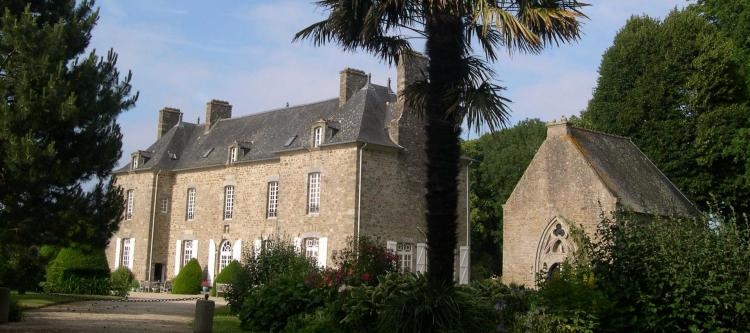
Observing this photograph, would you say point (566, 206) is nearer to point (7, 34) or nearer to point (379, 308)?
point (379, 308)

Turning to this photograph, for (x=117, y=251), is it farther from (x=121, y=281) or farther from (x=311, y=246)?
(x=311, y=246)

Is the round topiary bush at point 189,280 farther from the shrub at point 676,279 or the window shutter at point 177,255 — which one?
the shrub at point 676,279

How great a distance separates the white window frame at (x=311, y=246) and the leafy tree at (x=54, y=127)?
12514 mm

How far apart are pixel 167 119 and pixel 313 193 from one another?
14023mm

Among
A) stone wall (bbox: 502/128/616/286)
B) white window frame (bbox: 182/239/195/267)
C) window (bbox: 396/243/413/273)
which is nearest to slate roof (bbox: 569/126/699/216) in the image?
stone wall (bbox: 502/128/616/286)

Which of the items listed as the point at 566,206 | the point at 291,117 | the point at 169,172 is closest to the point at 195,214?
the point at 169,172

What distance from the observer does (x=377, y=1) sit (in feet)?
35.8

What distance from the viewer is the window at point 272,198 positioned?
29406 millimetres

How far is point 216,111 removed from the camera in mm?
36719

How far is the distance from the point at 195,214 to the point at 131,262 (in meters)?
4.61

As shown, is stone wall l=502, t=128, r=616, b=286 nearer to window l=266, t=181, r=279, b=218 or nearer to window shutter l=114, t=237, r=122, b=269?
window l=266, t=181, r=279, b=218

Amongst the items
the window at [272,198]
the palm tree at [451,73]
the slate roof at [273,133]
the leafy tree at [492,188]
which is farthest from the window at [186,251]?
the palm tree at [451,73]

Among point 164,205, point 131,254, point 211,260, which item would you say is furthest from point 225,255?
point 131,254

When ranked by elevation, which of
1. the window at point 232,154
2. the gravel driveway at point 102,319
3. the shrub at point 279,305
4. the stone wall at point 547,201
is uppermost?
the window at point 232,154
